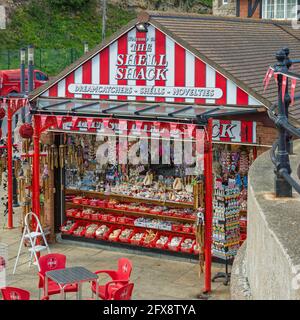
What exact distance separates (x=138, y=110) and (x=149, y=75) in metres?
0.81

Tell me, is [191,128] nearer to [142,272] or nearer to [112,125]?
[112,125]

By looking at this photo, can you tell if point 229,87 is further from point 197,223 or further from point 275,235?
point 275,235

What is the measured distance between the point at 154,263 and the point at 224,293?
6.96 ft

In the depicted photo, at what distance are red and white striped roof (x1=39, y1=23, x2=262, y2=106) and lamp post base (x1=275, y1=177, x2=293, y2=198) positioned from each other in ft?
23.6

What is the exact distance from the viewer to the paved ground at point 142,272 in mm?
11219

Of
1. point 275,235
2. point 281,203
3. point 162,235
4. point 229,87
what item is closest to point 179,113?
point 229,87

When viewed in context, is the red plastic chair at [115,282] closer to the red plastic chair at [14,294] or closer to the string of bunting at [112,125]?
the red plastic chair at [14,294]

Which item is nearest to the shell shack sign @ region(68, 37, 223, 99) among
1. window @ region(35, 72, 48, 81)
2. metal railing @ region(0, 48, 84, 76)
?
window @ region(35, 72, 48, 81)

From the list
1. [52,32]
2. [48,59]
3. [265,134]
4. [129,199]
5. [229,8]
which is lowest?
[129,199]

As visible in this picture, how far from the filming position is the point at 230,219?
11859 mm

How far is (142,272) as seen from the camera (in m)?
12.4

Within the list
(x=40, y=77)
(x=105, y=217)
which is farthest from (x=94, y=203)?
(x=40, y=77)

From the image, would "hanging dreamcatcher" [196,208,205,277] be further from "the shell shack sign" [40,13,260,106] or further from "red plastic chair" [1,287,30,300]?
"red plastic chair" [1,287,30,300]

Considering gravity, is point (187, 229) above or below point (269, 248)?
below
